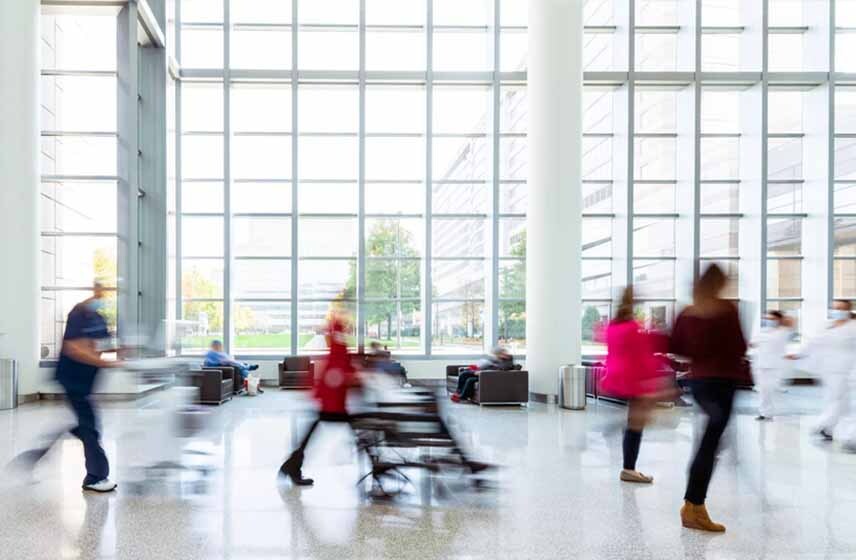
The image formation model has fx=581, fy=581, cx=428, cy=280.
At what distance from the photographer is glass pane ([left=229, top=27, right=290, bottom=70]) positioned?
1369 centimetres

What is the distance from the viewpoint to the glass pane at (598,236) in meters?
14.2

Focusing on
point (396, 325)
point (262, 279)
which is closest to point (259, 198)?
point (262, 279)

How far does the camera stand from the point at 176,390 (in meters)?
6.07

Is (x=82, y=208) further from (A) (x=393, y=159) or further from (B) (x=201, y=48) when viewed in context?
(A) (x=393, y=159)

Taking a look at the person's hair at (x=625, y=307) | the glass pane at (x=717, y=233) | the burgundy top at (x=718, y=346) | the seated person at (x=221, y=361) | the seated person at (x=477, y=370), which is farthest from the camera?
the glass pane at (x=717, y=233)

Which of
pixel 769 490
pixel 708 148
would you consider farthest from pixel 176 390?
pixel 708 148

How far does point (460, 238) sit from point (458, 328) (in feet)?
7.15

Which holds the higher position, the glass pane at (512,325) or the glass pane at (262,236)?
the glass pane at (262,236)

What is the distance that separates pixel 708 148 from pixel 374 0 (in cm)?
888

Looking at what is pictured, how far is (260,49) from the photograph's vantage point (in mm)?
13781

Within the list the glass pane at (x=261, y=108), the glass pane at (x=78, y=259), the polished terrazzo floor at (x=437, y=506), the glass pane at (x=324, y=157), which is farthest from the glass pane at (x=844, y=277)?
the glass pane at (x=78, y=259)

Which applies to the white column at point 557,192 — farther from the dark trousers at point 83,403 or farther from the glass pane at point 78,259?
the glass pane at point 78,259

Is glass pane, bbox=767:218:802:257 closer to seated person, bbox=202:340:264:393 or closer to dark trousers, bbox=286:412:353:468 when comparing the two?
seated person, bbox=202:340:264:393

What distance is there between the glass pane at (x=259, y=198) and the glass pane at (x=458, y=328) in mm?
4497
